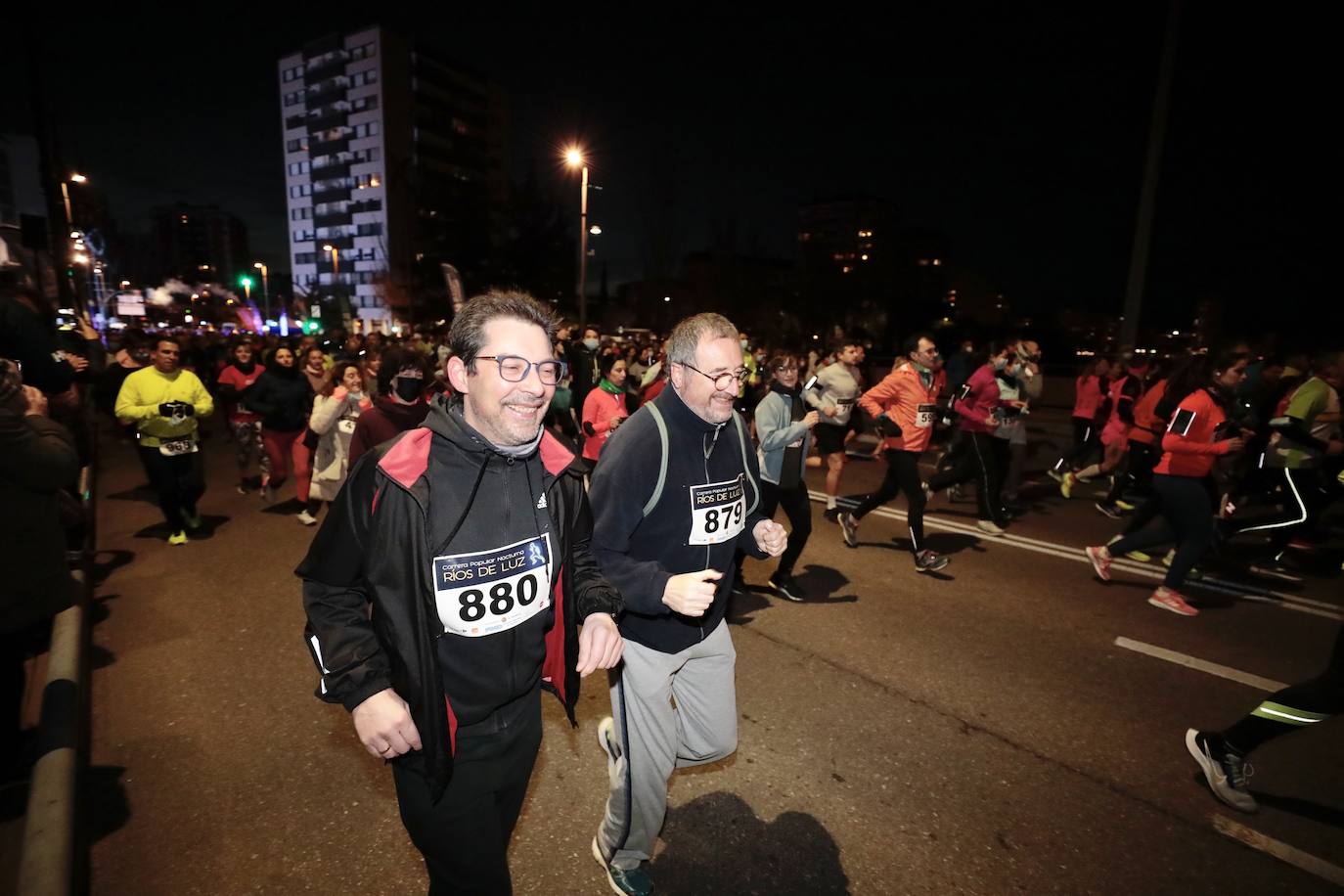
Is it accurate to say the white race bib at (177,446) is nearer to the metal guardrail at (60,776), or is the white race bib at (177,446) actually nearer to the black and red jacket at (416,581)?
the metal guardrail at (60,776)

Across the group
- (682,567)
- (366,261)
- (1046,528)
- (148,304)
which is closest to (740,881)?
(682,567)

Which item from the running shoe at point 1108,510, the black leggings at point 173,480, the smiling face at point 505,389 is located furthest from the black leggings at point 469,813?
the running shoe at point 1108,510

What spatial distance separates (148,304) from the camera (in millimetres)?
61031

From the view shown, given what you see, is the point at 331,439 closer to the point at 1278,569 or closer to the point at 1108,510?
the point at 1108,510

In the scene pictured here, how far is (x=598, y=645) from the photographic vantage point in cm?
198

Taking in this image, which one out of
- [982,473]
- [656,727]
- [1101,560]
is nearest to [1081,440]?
[982,473]

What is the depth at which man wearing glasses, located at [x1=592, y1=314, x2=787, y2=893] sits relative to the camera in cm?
252

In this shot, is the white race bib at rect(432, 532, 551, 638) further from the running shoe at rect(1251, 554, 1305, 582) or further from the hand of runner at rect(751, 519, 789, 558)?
the running shoe at rect(1251, 554, 1305, 582)

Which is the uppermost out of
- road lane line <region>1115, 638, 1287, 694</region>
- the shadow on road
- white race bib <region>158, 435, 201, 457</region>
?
white race bib <region>158, 435, 201, 457</region>

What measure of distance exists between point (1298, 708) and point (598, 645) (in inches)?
134

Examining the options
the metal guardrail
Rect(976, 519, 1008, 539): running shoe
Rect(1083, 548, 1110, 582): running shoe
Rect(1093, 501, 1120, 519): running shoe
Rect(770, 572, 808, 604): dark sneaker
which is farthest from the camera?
Rect(1093, 501, 1120, 519): running shoe

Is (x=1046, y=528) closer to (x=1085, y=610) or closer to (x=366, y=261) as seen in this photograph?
(x=1085, y=610)

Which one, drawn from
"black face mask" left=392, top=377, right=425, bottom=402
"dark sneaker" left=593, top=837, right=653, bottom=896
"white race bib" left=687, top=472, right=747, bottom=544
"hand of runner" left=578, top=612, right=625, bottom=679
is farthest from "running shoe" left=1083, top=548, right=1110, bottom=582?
"black face mask" left=392, top=377, right=425, bottom=402

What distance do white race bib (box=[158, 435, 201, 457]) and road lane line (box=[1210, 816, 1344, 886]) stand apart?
8681 mm
